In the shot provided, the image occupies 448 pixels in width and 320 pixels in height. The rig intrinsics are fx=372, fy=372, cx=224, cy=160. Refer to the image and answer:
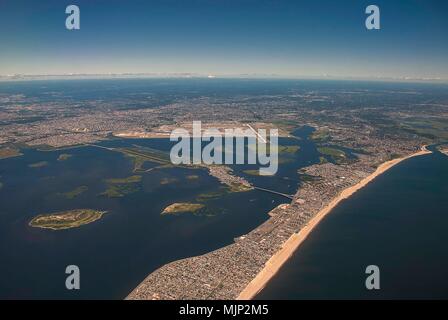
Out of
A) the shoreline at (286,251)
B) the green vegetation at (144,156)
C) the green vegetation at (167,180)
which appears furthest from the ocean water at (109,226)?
the shoreline at (286,251)

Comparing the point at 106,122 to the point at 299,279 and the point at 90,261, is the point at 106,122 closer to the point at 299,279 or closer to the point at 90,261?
the point at 90,261

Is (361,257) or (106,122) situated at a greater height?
(106,122)

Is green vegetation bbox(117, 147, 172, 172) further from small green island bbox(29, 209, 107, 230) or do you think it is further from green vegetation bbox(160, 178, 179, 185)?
small green island bbox(29, 209, 107, 230)

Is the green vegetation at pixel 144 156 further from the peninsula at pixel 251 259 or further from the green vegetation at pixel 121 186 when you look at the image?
the peninsula at pixel 251 259

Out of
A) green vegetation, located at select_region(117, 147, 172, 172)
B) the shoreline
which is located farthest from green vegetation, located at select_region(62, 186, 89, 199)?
the shoreline

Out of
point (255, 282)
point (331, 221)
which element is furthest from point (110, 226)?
point (331, 221)
